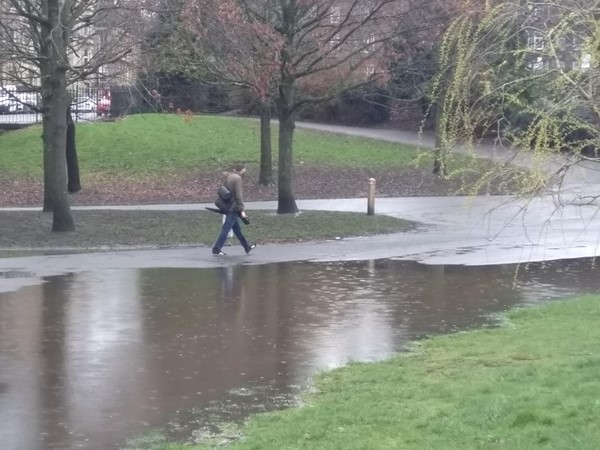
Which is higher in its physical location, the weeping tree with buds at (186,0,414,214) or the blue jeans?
the weeping tree with buds at (186,0,414,214)

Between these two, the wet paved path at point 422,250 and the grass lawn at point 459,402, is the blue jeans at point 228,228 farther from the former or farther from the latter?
the grass lawn at point 459,402

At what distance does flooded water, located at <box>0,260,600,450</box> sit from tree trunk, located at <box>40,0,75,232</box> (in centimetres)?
441

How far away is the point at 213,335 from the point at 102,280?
4606 mm

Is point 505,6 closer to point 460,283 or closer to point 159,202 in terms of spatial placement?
point 460,283

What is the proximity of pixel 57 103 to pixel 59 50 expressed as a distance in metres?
1.18

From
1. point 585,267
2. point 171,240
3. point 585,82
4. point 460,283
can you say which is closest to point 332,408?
point 585,82

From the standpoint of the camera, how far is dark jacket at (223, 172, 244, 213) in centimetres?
1942

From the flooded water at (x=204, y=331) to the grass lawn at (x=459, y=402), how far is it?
→ 0.55 m

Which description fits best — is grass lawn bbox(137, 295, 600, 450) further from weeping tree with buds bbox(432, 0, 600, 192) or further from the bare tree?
the bare tree

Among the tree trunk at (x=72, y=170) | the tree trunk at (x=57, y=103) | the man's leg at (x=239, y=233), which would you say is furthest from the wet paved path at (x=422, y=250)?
the tree trunk at (x=72, y=170)

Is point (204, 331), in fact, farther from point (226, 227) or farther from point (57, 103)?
point (57, 103)

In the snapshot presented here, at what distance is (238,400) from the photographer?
9.38m

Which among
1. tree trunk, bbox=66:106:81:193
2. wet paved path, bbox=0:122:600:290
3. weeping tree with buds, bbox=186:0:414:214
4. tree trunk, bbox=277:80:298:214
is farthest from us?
tree trunk, bbox=66:106:81:193

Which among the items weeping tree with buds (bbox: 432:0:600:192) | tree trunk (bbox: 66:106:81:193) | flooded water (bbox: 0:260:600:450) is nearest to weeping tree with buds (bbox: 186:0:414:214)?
flooded water (bbox: 0:260:600:450)
